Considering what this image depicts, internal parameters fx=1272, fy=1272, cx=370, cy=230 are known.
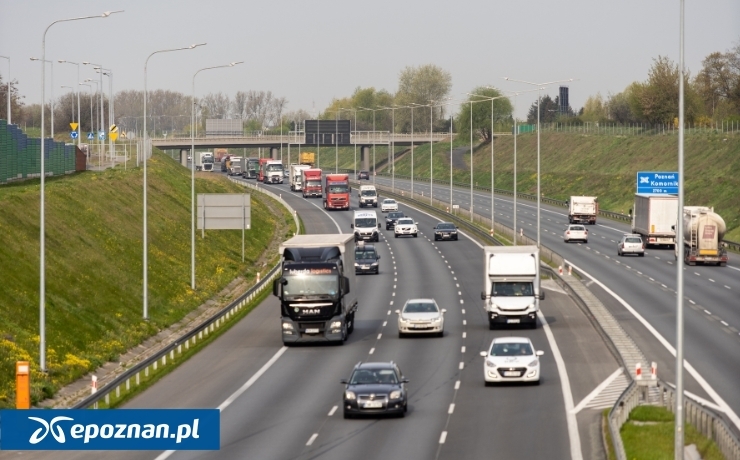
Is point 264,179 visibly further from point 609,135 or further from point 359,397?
point 359,397

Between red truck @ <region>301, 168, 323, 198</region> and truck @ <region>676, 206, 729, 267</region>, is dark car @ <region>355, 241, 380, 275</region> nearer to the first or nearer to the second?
truck @ <region>676, 206, 729, 267</region>

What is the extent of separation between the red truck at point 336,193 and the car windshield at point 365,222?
90.6 feet

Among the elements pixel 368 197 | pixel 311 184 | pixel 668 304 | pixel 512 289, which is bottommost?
pixel 668 304

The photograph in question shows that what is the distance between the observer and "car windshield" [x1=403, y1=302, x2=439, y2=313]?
53.5 m

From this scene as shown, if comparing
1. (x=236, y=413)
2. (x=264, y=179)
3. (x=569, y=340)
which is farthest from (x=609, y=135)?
(x=236, y=413)

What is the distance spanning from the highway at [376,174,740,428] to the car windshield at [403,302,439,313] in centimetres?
827

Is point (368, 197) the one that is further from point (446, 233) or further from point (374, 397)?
point (374, 397)

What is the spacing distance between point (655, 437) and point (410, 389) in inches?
431

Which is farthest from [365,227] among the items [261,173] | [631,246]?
[261,173]

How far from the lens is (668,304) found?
6212 cm

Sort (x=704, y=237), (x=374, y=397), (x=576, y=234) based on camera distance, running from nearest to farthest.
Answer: (x=374, y=397) < (x=704, y=237) < (x=576, y=234)

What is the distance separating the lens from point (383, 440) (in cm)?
3186

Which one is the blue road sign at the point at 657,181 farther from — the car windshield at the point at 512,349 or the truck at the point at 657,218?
the car windshield at the point at 512,349

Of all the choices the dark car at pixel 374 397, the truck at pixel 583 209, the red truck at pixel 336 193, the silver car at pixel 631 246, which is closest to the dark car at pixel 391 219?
the red truck at pixel 336 193
